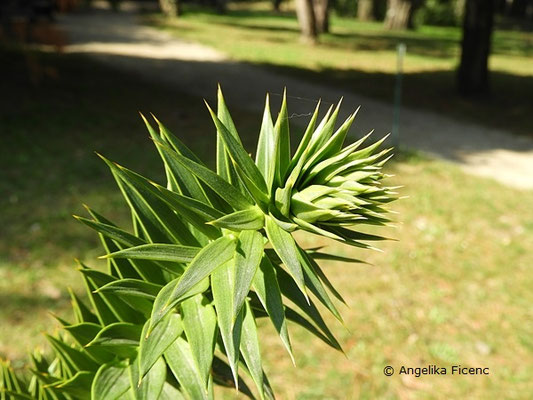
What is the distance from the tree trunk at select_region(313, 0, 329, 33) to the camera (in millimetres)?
23438

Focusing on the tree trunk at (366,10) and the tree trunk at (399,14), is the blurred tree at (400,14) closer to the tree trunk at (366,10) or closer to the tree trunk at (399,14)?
the tree trunk at (399,14)

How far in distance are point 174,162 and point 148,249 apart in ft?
0.54

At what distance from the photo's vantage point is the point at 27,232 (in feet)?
18.5

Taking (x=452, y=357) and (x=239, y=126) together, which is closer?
(x=452, y=357)

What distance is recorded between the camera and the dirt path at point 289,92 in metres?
8.83

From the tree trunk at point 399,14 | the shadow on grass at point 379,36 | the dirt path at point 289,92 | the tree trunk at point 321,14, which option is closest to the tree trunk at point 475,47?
the dirt path at point 289,92

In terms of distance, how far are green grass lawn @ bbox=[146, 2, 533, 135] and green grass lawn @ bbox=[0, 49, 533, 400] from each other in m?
4.79

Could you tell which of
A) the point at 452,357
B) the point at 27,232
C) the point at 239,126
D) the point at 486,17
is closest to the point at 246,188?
the point at 452,357

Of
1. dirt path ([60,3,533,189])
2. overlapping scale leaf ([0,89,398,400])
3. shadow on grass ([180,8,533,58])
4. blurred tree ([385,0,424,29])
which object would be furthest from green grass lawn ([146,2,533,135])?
overlapping scale leaf ([0,89,398,400])

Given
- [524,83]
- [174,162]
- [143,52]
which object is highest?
[174,162]

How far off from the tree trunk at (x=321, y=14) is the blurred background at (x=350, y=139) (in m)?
3.33

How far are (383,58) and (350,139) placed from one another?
15.6 meters

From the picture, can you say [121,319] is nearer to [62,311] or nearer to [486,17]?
[62,311]

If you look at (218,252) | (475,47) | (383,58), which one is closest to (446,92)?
(475,47)
